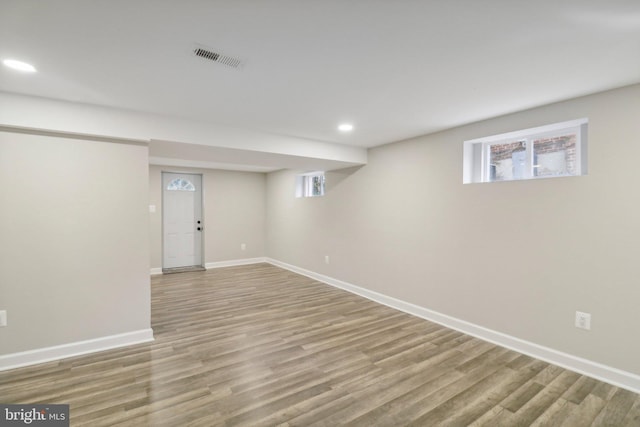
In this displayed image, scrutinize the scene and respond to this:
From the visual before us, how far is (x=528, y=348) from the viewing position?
107 inches

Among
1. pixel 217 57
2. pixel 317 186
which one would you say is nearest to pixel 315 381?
pixel 217 57

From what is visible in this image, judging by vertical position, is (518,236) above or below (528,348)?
above

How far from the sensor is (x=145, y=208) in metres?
2.99

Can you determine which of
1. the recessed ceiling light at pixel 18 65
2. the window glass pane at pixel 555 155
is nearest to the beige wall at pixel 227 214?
the recessed ceiling light at pixel 18 65

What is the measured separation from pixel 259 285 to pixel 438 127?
151 inches

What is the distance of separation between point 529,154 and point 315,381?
2938 mm

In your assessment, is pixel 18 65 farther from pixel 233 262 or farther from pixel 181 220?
pixel 233 262

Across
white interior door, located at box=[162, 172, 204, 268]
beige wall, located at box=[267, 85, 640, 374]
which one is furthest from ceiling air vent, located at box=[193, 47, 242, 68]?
white interior door, located at box=[162, 172, 204, 268]

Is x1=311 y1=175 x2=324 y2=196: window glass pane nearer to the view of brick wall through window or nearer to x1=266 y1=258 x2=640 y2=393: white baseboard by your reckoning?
x1=266 y1=258 x2=640 y2=393: white baseboard

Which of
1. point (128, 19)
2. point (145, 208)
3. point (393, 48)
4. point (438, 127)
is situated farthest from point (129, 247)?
point (438, 127)

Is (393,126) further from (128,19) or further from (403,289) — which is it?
(128,19)

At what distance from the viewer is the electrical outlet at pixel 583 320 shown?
240 cm

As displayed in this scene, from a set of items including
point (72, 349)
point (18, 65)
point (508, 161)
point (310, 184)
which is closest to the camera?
point (18, 65)

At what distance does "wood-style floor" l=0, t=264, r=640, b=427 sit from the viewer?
191cm
